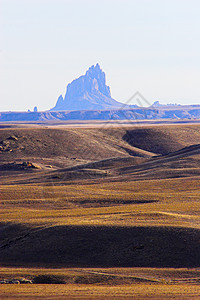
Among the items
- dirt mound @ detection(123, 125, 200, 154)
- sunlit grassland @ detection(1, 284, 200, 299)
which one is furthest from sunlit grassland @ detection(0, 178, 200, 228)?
dirt mound @ detection(123, 125, 200, 154)

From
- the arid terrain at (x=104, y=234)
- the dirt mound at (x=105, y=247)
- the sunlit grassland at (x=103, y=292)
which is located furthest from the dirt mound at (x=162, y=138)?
the sunlit grassland at (x=103, y=292)

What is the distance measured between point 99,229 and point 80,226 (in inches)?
58.6

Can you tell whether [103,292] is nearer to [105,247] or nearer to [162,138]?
[105,247]

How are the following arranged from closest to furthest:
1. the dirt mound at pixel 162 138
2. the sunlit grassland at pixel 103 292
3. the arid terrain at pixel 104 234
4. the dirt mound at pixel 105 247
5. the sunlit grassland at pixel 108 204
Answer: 1. the sunlit grassland at pixel 103 292
2. the arid terrain at pixel 104 234
3. the dirt mound at pixel 105 247
4. the sunlit grassland at pixel 108 204
5. the dirt mound at pixel 162 138

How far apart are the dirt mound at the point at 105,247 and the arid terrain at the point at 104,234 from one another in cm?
6

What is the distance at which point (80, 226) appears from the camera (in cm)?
3362

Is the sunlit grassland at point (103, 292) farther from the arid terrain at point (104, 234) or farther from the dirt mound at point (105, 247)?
the dirt mound at point (105, 247)

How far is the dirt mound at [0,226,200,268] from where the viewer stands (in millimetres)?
29253

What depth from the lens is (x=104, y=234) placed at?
106 ft

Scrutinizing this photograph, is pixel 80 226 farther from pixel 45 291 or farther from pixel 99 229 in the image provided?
pixel 45 291

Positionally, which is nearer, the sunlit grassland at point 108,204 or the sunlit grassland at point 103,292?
the sunlit grassland at point 103,292

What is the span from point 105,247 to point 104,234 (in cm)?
134

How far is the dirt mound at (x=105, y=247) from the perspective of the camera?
29.3 meters

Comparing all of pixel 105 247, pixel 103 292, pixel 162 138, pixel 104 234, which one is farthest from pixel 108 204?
pixel 162 138
